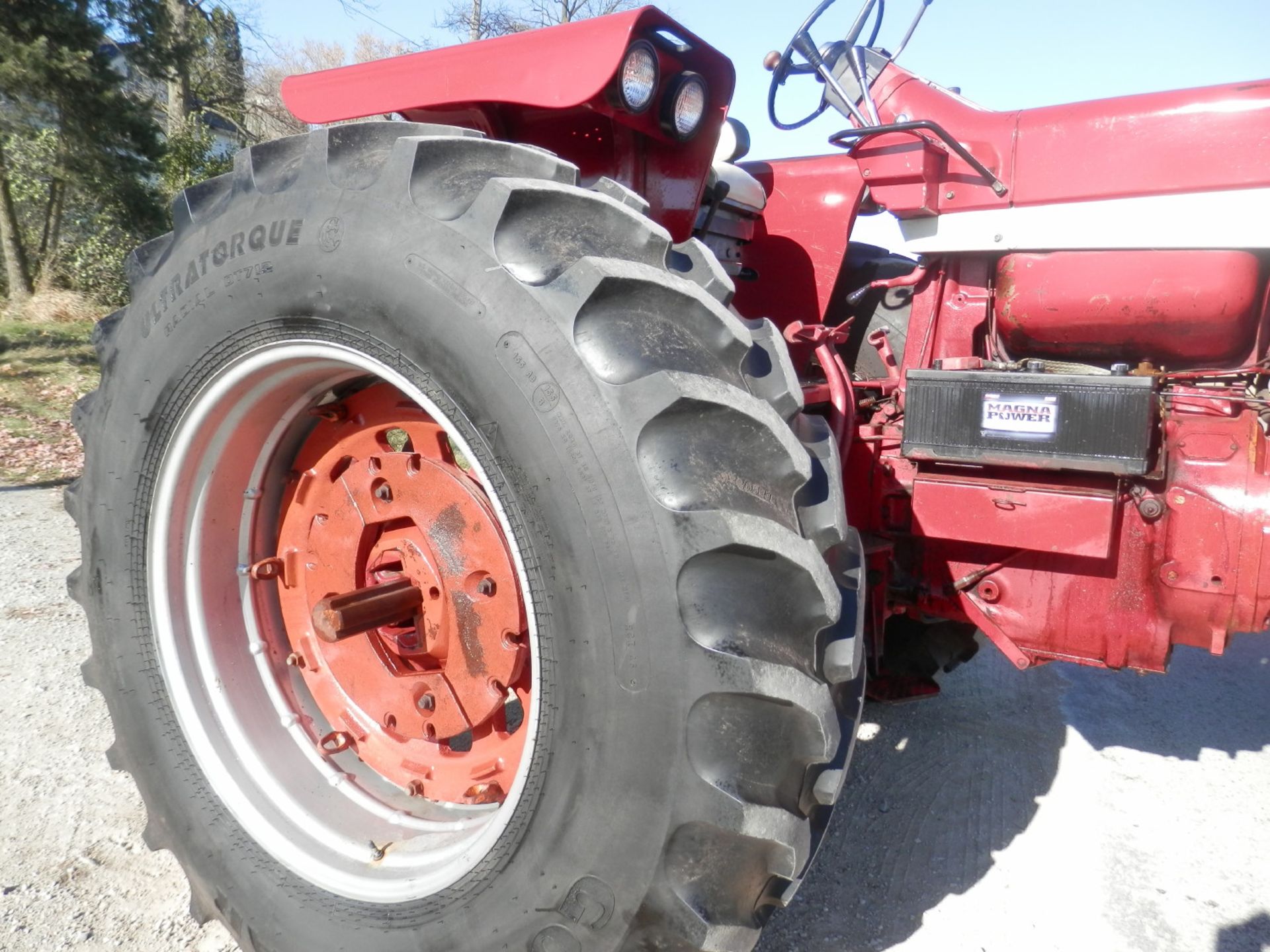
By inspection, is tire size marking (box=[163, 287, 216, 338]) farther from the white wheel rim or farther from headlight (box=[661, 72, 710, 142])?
headlight (box=[661, 72, 710, 142])

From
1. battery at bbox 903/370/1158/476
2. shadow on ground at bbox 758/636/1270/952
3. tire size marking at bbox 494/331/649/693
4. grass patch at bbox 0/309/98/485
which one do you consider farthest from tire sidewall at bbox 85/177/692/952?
grass patch at bbox 0/309/98/485

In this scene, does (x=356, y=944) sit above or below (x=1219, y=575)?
below

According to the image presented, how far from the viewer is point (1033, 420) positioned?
5.16ft

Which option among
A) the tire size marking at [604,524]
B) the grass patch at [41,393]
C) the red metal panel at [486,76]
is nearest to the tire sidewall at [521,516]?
the tire size marking at [604,524]

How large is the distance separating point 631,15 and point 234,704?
4.65ft

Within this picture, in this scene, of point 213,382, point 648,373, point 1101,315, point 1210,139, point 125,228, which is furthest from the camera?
point 125,228

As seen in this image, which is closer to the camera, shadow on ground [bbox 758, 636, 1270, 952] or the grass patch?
shadow on ground [bbox 758, 636, 1270, 952]

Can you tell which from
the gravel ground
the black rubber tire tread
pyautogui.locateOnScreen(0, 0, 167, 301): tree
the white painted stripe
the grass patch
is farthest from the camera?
pyautogui.locateOnScreen(0, 0, 167, 301): tree

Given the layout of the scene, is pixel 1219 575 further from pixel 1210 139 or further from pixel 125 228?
pixel 125 228

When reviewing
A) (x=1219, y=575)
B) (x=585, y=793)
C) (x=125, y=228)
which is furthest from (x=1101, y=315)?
(x=125, y=228)

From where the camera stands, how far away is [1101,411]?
59.6 inches

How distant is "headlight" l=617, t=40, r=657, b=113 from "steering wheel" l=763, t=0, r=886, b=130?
0.64 metres

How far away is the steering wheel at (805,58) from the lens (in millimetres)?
2049

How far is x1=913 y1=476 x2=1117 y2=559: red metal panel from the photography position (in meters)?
1.59
